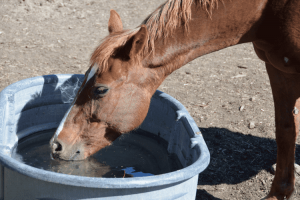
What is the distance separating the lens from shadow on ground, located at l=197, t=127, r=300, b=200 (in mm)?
2674

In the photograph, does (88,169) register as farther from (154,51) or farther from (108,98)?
(154,51)

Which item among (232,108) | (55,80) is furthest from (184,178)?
(232,108)

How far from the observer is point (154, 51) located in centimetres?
183

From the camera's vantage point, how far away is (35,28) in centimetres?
537

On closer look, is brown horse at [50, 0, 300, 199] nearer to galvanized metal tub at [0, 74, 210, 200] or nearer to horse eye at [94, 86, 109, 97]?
horse eye at [94, 86, 109, 97]

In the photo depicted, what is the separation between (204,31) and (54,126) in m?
1.64

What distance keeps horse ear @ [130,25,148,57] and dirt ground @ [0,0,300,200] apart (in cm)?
31

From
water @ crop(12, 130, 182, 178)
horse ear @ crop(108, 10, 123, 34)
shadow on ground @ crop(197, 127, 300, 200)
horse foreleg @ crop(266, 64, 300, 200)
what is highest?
horse ear @ crop(108, 10, 123, 34)

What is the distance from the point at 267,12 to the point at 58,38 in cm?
403

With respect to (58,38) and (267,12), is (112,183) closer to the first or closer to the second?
(267,12)

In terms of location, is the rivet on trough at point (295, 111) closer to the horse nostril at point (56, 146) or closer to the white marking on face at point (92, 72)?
the white marking on face at point (92, 72)

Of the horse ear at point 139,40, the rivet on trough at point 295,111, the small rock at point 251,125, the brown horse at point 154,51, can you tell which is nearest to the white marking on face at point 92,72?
the brown horse at point 154,51

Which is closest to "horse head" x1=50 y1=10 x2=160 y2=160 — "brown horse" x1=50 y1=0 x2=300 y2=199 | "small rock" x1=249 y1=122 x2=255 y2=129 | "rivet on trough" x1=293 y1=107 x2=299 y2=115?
"brown horse" x1=50 y1=0 x2=300 y2=199

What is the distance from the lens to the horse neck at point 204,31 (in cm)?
182
